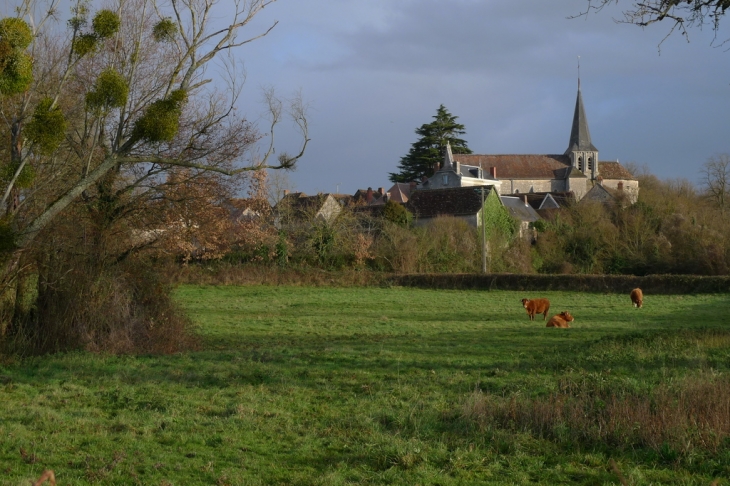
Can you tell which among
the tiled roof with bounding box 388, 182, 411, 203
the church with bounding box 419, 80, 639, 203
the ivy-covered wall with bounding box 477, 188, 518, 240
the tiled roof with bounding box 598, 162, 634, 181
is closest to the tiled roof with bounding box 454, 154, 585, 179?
the church with bounding box 419, 80, 639, 203

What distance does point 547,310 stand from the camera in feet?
89.1

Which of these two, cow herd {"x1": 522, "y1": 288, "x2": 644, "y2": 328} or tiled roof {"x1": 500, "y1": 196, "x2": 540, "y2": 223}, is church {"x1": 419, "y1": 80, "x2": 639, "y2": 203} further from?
cow herd {"x1": 522, "y1": 288, "x2": 644, "y2": 328}

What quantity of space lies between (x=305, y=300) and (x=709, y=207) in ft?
140

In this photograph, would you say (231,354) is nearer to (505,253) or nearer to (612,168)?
(505,253)

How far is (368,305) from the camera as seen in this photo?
33094 millimetres

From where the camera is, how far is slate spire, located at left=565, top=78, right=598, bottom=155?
112875 millimetres

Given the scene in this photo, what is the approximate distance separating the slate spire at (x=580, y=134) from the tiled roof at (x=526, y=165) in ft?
10.4

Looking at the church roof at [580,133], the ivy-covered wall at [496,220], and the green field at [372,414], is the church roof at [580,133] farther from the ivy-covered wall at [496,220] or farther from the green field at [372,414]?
the green field at [372,414]

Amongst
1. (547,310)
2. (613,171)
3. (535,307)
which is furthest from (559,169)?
(535,307)

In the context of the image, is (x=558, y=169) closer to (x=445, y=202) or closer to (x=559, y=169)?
(x=559, y=169)

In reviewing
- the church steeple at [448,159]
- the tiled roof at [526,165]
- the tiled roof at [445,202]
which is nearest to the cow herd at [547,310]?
the tiled roof at [445,202]

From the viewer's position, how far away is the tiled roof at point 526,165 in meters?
108

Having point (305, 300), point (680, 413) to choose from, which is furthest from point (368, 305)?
point (680, 413)

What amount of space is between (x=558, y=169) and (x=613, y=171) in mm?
9022
